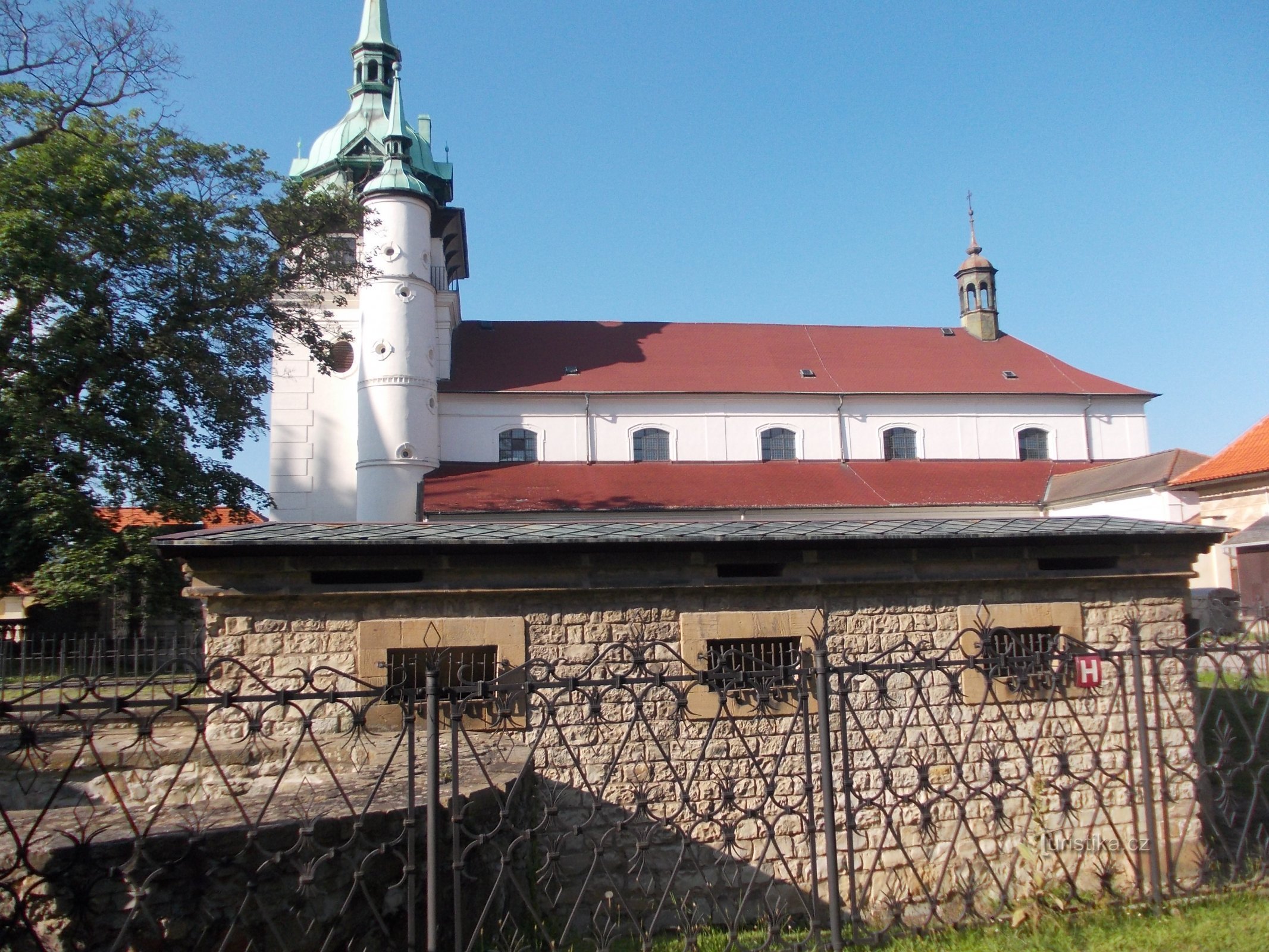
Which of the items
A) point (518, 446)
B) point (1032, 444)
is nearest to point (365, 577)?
point (518, 446)

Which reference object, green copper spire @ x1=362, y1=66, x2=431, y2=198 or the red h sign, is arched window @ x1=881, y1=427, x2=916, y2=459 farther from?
the red h sign

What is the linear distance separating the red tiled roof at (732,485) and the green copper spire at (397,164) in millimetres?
7658

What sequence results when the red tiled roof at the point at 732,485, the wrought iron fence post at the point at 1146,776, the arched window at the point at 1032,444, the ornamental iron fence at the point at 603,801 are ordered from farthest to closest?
1. the arched window at the point at 1032,444
2. the red tiled roof at the point at 732,485
3. the wrought iron fence post at the point at 1146,776
4. the ornamental iron fence at the point at 603,801

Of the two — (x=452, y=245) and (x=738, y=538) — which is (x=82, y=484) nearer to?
(x=452, y=245)

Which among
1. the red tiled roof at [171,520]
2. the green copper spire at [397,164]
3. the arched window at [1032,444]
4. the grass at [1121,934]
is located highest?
the green copper spire at [397,164]

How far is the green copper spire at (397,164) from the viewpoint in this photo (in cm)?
2508

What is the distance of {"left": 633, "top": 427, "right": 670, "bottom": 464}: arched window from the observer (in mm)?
26422

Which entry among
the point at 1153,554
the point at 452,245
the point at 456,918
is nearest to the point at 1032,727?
the point at 1153,554

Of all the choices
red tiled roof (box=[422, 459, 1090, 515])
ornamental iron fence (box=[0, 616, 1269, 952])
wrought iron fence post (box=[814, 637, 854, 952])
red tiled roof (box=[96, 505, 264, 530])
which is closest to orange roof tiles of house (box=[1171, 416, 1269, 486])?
red tiled roof (box=[422, 459, 1090, 515])

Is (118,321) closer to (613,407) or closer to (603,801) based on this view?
(613,407)

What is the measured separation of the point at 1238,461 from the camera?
20641 millimetres

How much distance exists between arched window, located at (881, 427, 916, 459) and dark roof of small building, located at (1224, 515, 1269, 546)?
359 inches

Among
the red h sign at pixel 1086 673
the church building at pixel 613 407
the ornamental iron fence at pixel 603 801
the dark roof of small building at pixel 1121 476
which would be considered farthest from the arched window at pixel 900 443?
the red h sign at pixel 1086 673

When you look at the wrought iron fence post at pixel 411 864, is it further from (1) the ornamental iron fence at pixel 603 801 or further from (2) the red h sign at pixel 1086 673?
(2) the red h sign at pixel 1086 673
